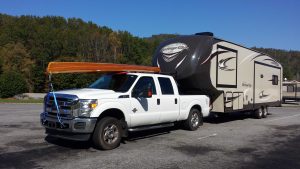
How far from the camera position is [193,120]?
41.5 feet

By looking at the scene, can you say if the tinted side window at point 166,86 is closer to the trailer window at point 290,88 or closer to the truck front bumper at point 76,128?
the truck front bumper at point 76,128

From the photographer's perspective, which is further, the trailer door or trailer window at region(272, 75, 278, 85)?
trailer window at region(272, 75, 278, 85)

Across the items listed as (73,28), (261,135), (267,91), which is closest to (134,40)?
(73,28)

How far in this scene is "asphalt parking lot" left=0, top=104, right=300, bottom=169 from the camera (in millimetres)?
7465

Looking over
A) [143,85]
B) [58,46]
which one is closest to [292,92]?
[143,85]

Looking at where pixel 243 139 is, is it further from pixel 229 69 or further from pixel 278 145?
pixel 229 69

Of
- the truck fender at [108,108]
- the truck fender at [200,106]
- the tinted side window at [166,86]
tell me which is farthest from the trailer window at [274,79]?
the truck fender at [108,108]

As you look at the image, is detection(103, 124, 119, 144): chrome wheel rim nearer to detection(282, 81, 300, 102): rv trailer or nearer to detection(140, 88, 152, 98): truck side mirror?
detection(140, 88, 152, 98): truck side mirror

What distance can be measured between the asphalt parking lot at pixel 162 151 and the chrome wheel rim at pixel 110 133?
0.29 meters

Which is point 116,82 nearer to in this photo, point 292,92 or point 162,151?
point 162,151

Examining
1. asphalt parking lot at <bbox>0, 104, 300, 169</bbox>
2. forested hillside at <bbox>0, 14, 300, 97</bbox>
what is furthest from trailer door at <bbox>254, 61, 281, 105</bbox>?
forested hillside at <bbox>0, 14, 300, 97</bbox>

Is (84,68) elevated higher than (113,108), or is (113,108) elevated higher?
(84,68)

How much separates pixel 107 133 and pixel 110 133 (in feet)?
0.36

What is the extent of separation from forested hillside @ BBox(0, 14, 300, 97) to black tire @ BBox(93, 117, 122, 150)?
5861 centimetres
